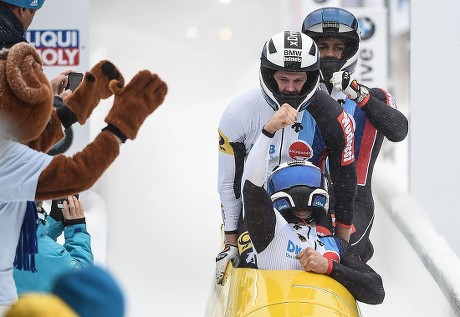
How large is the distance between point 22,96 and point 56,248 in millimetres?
993

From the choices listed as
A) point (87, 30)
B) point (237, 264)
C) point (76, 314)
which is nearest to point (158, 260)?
point (87, 30)

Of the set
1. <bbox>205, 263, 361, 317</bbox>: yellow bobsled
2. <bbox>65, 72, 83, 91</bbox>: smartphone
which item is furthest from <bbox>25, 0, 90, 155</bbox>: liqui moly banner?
<bbox>205, 263, 361, 317</bbox>: yellow bobsled

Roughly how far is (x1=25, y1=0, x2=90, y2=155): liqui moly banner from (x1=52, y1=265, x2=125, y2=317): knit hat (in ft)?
15.2

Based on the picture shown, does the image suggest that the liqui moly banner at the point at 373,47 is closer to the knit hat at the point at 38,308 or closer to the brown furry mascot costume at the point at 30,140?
the brown furry mascot costume at the point at 30,140

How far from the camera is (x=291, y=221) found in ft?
11.8

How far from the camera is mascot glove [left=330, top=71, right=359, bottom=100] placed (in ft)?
14.2

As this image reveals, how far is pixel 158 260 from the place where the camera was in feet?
21.9

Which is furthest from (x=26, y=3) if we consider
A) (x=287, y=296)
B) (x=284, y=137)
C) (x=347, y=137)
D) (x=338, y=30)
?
(x=338, y=30)

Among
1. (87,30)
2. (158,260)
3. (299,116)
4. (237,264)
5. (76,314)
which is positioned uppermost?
(87,30)

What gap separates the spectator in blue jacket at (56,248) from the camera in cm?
333

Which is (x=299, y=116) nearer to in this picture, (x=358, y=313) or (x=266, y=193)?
(x=266, y=193)

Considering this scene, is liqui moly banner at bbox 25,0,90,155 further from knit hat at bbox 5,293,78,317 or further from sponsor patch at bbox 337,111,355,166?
knit hat at bbox 5,293,78,317

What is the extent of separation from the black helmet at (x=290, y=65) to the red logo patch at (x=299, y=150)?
0.22 meters

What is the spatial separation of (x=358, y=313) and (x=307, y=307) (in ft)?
1.02
